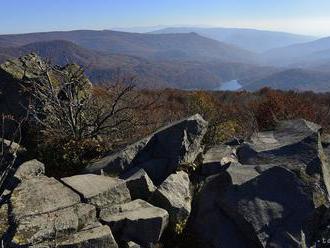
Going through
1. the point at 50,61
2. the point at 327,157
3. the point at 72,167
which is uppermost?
the point at 50,61

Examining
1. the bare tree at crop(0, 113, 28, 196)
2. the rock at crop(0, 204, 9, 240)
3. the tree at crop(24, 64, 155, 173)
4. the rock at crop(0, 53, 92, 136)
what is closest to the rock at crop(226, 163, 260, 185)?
the bare tree at crop(0, 113, 28, 196)

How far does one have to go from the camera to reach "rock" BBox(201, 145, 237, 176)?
1020 cm

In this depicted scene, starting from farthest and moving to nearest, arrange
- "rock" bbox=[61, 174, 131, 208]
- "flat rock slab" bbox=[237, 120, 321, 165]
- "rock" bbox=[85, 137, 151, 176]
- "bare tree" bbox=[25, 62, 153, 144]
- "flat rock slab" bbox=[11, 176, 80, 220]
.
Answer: "bare tree" bbox=[25, 62, 153, 144], "rock" bbox=[85, 137, 151, 176], "flat rock slab" bbox=[237, 120, 321, 165], "rock" bbox=[61, 174, 131, 208], "flat rock slab" bbox=[11, 176, 80, 220]

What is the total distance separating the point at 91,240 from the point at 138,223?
39.0 inches

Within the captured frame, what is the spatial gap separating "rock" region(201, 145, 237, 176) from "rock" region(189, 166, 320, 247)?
141 cm

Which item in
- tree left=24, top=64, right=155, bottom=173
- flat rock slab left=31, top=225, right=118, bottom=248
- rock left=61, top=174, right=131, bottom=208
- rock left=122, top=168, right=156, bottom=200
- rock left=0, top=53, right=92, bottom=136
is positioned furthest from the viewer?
rock left=0, top=53, right=92, bottom=136

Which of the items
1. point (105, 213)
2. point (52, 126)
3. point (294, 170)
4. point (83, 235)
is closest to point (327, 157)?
point (294, 170)

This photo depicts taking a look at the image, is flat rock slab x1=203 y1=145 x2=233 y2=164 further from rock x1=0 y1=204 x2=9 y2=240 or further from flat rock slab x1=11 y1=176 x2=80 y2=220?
rock x1=0 y1=204 x2=9 y2=240

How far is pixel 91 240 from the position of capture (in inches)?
275

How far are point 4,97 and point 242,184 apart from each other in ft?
32.8

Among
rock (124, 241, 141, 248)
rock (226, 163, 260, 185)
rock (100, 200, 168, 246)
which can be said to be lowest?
rock (124, 241, 141, 248)

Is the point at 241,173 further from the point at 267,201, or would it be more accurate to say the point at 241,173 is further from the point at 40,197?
the point at 40,197

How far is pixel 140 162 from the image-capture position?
416 inches

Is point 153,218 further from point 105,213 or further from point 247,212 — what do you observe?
point 247,212
